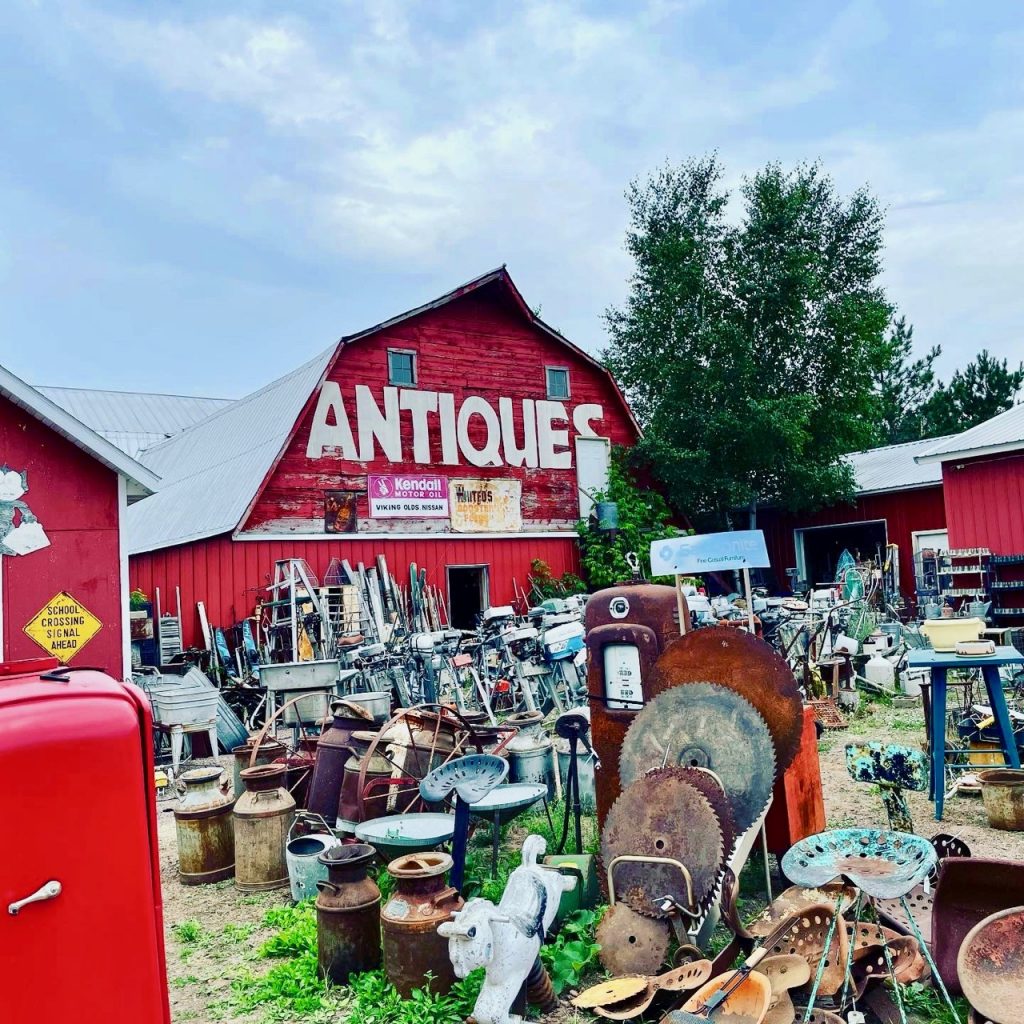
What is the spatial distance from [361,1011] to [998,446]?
16.1 m

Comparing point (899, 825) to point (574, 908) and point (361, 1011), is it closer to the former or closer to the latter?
point (574, 908)

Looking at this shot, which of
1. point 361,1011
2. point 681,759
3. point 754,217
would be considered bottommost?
point 361,1011

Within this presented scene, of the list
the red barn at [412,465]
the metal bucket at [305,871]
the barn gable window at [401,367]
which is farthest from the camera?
the barn gable window at [401,367]

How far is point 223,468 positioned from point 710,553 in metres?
13.7

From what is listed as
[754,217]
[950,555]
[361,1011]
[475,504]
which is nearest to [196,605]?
[475,504]

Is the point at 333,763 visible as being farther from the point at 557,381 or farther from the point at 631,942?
the point at 557,381

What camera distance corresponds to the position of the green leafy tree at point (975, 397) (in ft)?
130

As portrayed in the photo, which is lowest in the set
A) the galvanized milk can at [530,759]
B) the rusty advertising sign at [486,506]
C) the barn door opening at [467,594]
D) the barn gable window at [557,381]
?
the galvanized milk can at [530,759]

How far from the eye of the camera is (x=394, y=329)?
1791 centimetres

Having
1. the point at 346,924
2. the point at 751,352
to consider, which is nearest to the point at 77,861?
the point at 346,924

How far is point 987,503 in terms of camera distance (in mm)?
17250

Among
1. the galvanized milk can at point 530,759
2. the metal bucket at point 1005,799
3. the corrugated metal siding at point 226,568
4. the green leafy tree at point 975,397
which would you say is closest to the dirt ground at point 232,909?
the metal bucket at point 1005,799

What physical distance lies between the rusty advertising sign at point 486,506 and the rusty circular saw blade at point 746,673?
502 inches

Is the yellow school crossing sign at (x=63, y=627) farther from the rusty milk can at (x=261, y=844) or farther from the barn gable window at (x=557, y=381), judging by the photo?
the barn gable window at (x=557, y=381)
